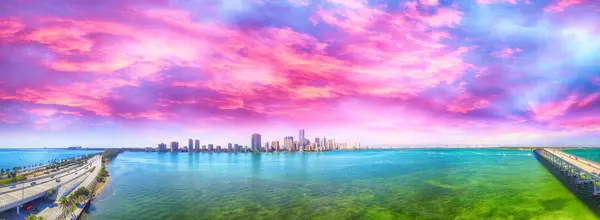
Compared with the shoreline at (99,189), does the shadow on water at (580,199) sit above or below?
below

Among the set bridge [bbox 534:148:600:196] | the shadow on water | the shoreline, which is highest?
A: bridge [bbox 534:148:600:196]

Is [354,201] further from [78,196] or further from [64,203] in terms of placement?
[78,196]

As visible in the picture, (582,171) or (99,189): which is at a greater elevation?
(582,171)

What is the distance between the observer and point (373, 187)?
64.6 meters

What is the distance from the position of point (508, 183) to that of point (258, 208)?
61.0 m

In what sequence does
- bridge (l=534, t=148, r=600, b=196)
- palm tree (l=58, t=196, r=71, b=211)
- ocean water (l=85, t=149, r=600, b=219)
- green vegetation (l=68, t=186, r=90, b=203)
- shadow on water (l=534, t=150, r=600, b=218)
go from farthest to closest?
1. bridge (l=534, t=148, r=600, b=196)
2. green vegetation (l=68, t=186, r=90, b=203)
3. shadow on water (l=534, t=150, r=600, b=218)
4. palm tree (l=58, t=196, r=71, b=211)
5. ocean water (l=85, t=149, r=600, b=219)

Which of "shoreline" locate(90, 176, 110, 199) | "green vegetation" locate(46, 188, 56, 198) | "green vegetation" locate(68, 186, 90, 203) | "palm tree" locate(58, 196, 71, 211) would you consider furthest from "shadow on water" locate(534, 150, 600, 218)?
"shoreline" locate(90, 176, 110, 199)

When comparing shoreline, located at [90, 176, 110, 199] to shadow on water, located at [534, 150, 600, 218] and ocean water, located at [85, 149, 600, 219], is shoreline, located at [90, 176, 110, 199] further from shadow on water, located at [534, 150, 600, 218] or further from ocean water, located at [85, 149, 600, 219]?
shadow on water, located at [534, 150, 600, 218]

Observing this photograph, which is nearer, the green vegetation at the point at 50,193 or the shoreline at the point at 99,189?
the green vegetation at the point at 50,193

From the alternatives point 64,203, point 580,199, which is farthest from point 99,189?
point 580,199

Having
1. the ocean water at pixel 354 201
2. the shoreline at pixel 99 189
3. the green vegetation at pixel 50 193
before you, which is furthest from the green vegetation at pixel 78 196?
the shoreline at pixel 99 189

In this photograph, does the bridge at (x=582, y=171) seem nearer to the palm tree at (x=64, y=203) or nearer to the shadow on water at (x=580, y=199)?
the shadow on water at (x=580, y=199)

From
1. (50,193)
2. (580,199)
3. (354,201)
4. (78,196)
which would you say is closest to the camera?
(78,196)

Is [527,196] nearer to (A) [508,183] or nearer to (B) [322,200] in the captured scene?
(A) [508,183]
